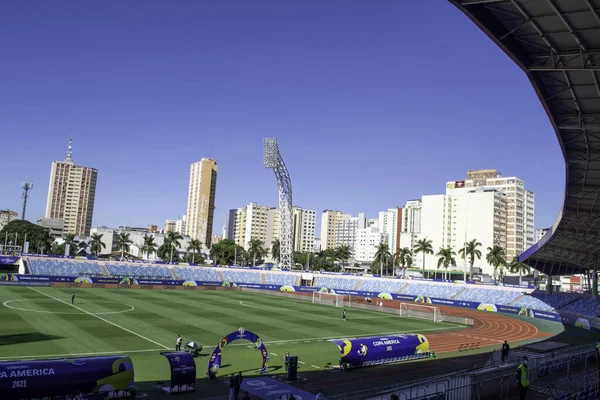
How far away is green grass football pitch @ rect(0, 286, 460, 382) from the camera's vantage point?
33312mm

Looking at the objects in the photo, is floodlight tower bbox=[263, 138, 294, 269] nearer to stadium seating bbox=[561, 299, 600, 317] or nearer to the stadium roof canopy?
stadium seating bbox=[561, 299, 600, 317]

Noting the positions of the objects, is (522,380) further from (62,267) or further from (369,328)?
(62,267)

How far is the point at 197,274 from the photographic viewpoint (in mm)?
116875

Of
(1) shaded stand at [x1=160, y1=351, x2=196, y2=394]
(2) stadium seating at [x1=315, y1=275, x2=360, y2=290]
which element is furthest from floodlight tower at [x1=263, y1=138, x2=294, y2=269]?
(1) shaded stand at [x1=160, y1=351, x2=196, y2=394]

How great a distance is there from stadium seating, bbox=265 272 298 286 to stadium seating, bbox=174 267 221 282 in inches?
488

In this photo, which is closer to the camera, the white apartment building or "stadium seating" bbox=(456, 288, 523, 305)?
"stadium seating" bbox=(456, 288, 523, 305)

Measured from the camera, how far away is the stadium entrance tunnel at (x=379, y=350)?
31.7 metres

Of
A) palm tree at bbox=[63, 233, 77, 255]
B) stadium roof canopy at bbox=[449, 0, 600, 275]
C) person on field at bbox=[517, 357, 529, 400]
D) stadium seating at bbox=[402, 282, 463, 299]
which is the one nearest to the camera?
stadium roof canopy at bbox=[449, 0, 600, 275]

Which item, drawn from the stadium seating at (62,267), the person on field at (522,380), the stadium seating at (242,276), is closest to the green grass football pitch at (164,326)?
the person on field at (522,380)

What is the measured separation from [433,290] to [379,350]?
69.7 meters

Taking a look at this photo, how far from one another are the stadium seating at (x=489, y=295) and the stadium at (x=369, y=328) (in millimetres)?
273

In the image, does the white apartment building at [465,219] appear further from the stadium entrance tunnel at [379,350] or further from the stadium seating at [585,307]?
the stadium entrance tunnel at [379,350]

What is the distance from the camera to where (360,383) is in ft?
92.8

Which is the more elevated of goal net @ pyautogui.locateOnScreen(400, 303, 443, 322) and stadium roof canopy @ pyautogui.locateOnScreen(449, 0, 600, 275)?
stadium roof canopy @ pyautogui.locateOnScreen(449, 0, 600, 275)
